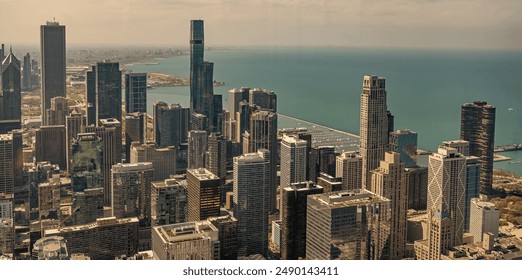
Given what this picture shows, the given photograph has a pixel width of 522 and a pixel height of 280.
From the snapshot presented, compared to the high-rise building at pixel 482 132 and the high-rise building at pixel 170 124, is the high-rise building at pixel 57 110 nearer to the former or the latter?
the high-rise building at pixel 170 124

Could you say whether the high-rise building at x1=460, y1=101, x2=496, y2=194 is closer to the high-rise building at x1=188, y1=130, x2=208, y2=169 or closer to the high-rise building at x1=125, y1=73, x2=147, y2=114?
the high-rise building at x1=188, y1=130, x2=208, y2=169

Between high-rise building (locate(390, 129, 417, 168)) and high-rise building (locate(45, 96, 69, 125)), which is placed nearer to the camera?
high-rise building (locate(390, 129, 417, 168))

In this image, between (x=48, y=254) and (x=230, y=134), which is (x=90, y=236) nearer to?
(x=48, y=254)

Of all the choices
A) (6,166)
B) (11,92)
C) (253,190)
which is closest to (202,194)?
(253,190)

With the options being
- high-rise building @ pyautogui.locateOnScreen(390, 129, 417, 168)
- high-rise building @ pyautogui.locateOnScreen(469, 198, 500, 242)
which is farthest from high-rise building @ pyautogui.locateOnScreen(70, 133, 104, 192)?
high-rise building @ pyautogui.locateOnScreen(469, 198, 500, 242)

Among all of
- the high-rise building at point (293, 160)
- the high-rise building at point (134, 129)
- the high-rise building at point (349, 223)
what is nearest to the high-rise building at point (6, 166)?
the high-rise building at point (134, 129)
